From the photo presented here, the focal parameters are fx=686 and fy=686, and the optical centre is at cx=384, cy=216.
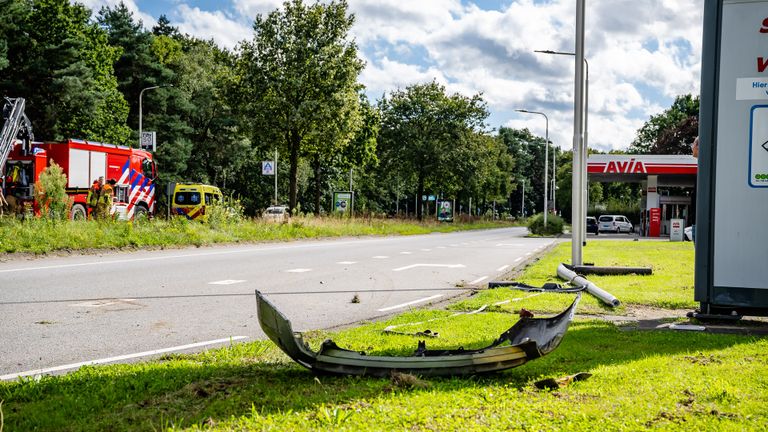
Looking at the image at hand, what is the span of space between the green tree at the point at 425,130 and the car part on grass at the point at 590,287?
41.0 metres

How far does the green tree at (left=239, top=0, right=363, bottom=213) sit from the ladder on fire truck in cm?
1100

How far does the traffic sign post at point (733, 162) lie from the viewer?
7.12m

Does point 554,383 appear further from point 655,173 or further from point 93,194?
point 655,173

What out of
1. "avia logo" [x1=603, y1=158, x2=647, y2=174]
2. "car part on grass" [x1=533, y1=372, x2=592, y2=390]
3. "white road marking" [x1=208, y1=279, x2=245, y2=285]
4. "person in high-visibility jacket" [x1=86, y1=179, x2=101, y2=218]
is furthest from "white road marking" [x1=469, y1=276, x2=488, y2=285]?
"avia logo" [x1=603, y1=158, x2=647, y2=174]

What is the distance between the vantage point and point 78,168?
26609mm

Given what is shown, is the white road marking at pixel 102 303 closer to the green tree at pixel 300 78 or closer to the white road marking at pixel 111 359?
the white road marking at pixel 111 359

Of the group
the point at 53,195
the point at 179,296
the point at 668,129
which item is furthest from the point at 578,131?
the point at 668,129

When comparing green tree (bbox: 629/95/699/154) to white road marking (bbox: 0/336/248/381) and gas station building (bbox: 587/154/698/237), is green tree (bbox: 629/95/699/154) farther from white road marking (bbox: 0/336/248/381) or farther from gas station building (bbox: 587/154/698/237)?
white road marking (bbox: 0/336/248/381)

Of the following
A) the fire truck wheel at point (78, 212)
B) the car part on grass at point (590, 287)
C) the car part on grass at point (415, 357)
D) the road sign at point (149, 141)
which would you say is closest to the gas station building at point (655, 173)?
the road sign at point (149, 141)

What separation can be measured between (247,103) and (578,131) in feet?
76.1

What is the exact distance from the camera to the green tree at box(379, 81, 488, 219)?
176 ft

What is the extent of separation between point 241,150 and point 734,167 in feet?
183

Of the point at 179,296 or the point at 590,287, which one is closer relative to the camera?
the point at 179,296

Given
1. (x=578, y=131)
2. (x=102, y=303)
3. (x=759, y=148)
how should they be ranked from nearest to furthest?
1. (x=759, y=148)
2. (x=102, y=303)
3. (x=578, y=131)
